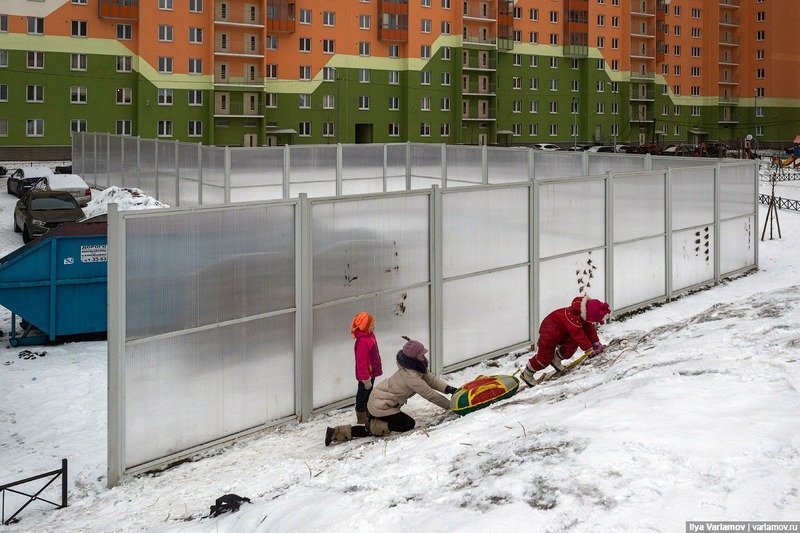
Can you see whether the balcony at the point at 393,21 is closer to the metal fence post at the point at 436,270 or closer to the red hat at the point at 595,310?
the metal fence post at the point at 436,270

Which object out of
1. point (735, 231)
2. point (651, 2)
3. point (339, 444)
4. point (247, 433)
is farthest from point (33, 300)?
point (651, 2)

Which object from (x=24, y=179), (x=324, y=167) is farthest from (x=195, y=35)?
(x=324, y=167)

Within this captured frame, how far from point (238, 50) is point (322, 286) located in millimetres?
56433

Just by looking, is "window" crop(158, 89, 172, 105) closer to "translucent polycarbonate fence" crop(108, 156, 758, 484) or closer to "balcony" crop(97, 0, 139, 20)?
"balcony" crop(97, 0, 139, 20)

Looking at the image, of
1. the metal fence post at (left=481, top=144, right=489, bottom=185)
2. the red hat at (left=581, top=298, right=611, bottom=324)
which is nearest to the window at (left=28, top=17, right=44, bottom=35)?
the metal fence post at (left=481, top=144, right=489, bottom=185)

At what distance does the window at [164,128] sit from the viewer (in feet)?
205

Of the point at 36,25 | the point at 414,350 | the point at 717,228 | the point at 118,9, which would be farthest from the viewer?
the point at 118,9

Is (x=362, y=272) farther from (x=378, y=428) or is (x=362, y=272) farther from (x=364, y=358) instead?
(x=378, y=428)

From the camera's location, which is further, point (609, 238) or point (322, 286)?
point (609, 238)

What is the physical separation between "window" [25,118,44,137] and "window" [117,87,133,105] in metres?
5.52

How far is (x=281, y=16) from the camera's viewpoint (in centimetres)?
6638

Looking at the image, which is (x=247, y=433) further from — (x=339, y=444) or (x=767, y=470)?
(x=767, y=470)

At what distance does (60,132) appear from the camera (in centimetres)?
5972

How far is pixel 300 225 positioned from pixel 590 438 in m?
5.30
